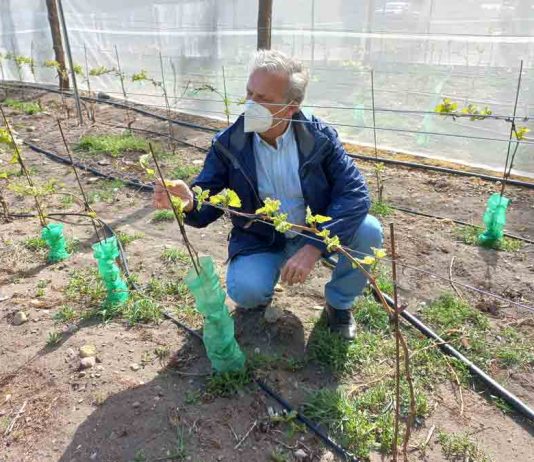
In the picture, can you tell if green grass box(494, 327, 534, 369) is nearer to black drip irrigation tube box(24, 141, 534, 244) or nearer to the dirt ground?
the dirt ground

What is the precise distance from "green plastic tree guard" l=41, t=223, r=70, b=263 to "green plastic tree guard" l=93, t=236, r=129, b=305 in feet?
1.73

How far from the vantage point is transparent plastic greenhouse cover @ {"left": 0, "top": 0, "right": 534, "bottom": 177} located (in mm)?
4820

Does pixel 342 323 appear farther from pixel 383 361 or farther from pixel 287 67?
pixel 287 67

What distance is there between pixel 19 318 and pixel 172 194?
1079 mm

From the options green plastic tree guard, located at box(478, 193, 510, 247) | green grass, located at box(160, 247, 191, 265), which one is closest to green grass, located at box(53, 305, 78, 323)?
green grass, located at box(160, 247, 191, 265)

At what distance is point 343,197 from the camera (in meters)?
1.89

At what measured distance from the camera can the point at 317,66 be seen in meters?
6.45

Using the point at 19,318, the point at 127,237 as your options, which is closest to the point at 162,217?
the point at 127,237

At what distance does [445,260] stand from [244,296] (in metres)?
1.37

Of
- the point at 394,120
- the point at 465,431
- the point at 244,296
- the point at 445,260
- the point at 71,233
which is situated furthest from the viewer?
the point at 394,120

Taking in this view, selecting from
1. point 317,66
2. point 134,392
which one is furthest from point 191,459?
point 317,66

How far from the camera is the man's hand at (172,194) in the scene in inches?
67.7

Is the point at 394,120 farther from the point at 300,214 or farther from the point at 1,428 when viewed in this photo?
the point at 1,428

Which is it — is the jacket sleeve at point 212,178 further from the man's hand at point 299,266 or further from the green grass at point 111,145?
the green grass at point 111,145
